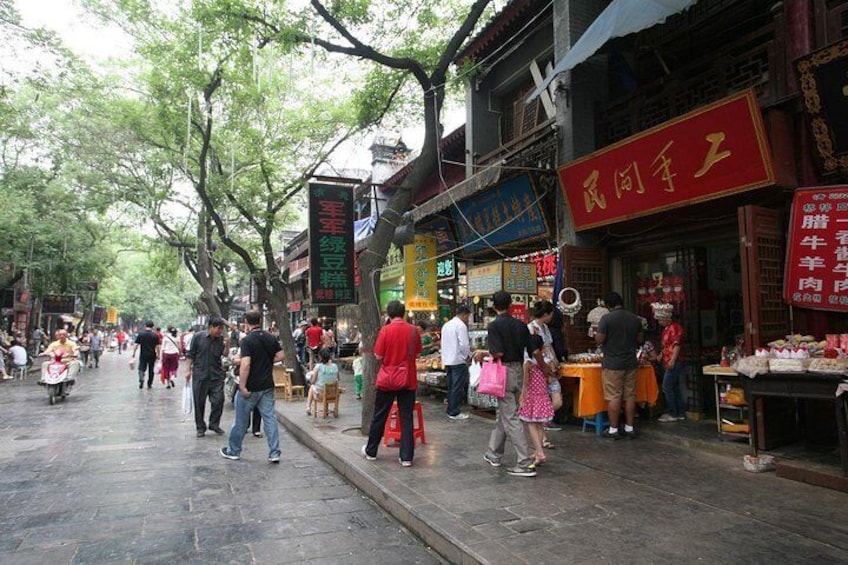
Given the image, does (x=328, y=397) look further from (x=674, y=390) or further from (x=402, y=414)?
(x=674, y=390)

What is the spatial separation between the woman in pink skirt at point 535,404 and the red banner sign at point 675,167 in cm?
306

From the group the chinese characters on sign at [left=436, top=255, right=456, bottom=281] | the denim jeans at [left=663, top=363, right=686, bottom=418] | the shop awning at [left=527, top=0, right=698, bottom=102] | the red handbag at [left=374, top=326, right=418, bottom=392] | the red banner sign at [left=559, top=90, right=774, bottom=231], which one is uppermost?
the shop awning at [left=527, top=0, right=698, bottom=102]

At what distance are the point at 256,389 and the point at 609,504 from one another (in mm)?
4332

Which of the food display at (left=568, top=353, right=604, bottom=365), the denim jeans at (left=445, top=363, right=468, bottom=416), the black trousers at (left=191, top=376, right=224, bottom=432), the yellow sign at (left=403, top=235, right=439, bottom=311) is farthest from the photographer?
the yellow sign at (left=403, top=235, right=439, bottom=311)

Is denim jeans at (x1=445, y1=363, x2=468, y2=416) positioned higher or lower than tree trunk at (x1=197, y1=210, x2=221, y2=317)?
lower

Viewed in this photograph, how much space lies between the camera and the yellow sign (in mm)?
12422

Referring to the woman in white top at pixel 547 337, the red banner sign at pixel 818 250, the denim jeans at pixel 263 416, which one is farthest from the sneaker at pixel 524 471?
the red banner sign at pixel 818 250

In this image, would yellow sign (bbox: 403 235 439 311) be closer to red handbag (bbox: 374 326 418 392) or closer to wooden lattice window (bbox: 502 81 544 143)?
wooden lattice window (bbox: 502 81 544 143)

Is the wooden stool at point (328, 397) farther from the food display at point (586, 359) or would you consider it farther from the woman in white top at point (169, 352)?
the woman in white top at point (169, 352)

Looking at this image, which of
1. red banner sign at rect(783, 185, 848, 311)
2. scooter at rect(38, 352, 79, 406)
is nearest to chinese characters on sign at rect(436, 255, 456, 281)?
red banner sign at rect(783, 185, 848, 311)

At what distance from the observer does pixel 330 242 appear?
10.5m

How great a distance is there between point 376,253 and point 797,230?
5.33m

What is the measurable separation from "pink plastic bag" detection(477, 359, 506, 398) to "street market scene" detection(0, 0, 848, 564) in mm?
36

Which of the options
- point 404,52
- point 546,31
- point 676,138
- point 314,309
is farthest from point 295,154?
point 676,138
